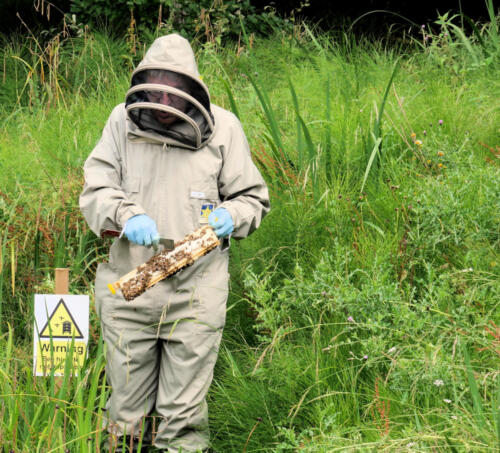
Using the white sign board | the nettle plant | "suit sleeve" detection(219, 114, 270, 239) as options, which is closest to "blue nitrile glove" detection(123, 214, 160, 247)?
"suit sleeve" detection(219, 114, 270, 239)

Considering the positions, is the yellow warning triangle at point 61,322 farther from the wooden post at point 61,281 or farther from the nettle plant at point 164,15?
the nettle plant at point 164,15

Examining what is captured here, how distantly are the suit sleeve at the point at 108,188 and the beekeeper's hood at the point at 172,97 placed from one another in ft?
0.59

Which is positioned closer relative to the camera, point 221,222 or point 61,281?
point 221,222

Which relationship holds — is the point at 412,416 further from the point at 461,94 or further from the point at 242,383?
the point at 461,94

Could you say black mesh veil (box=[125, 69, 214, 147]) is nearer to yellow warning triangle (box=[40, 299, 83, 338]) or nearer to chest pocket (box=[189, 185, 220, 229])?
chest pocket (box=[189, 185, 220, 229])

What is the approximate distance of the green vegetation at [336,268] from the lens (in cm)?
260

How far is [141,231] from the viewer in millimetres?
2762

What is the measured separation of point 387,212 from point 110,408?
1.87 m

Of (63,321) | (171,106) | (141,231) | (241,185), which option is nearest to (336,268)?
(241,185)

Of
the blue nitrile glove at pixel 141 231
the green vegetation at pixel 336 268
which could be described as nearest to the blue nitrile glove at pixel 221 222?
the blue nitrile glove at pixel 141 231

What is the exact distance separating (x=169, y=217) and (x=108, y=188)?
0.31 m

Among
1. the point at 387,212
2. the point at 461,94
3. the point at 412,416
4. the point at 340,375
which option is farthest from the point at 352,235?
the point at 461,94

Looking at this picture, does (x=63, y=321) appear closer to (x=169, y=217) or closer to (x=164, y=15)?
(x=169, y=217)

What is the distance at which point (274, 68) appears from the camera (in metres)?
6.26
